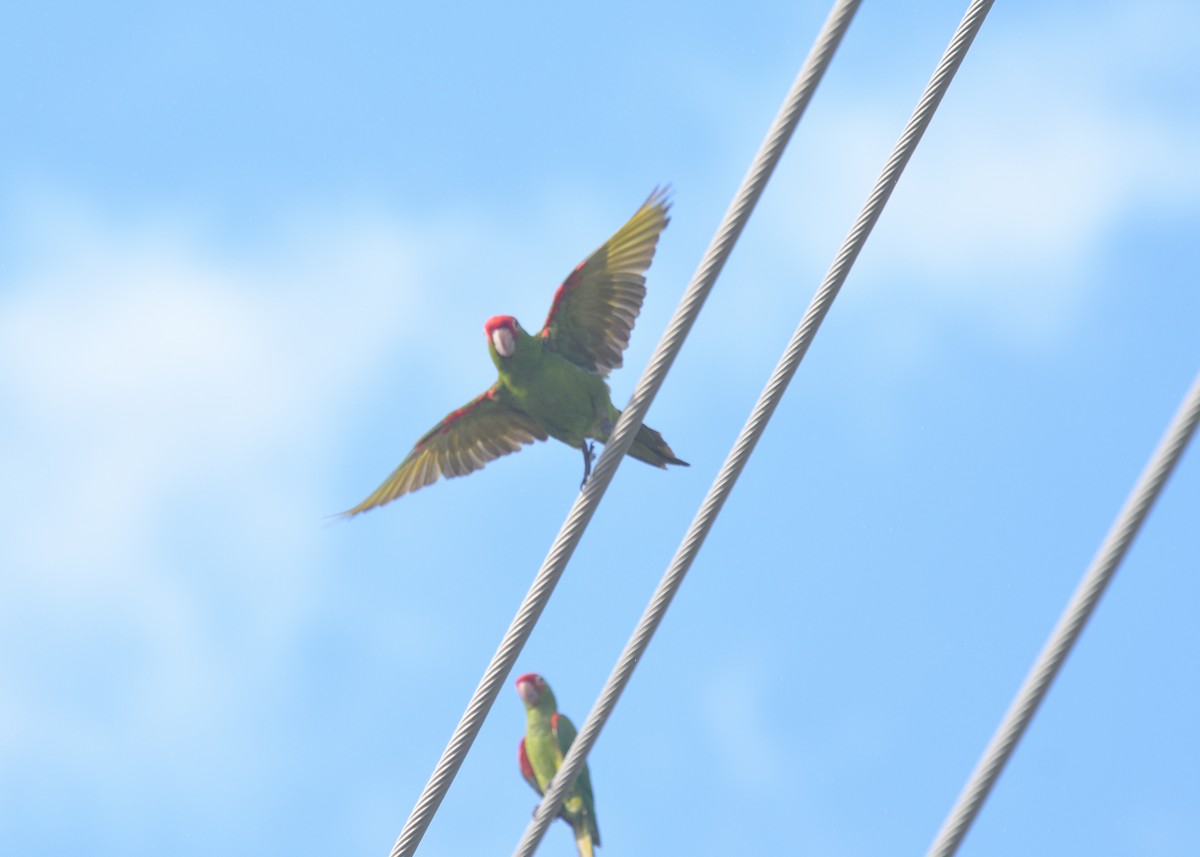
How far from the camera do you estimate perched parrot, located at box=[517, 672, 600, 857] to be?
24.1 ft

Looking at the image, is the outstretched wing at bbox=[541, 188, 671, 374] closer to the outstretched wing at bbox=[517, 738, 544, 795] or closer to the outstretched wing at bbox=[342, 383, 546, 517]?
the outstretched wing at bbox=[342, 383, 546, 517]

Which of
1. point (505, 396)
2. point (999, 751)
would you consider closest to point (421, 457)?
point (505, 396)

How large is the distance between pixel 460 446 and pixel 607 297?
3.69ft

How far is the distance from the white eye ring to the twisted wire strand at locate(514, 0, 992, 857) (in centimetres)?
236

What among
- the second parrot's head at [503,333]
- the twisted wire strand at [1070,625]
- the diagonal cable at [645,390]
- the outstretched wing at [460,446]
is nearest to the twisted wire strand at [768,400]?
the diagonal cable at [645,390]

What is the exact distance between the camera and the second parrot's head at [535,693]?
7.81 meters

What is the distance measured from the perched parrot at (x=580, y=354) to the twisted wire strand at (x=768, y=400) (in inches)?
87.0

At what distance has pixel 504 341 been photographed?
654 cm

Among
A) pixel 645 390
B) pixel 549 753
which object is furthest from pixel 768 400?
pixel 549 753

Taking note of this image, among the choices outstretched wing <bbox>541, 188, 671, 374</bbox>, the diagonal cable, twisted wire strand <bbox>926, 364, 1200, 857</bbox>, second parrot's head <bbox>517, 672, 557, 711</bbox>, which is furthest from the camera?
second parrot's head <bbox>517, 672, 557, 711</bbox>

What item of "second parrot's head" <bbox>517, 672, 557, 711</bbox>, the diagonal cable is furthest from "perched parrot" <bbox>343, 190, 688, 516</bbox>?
the diagonal cable

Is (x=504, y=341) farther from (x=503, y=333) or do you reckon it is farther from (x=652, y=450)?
(x=652, y=450)

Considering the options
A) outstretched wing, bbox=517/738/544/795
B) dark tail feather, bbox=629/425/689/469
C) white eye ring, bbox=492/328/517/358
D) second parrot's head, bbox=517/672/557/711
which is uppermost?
white eye ring, bbox=492/328/517/358

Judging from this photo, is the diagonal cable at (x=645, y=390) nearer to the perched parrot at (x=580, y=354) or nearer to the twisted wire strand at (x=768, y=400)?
the twisted wire strand at (x=768, y=400)
